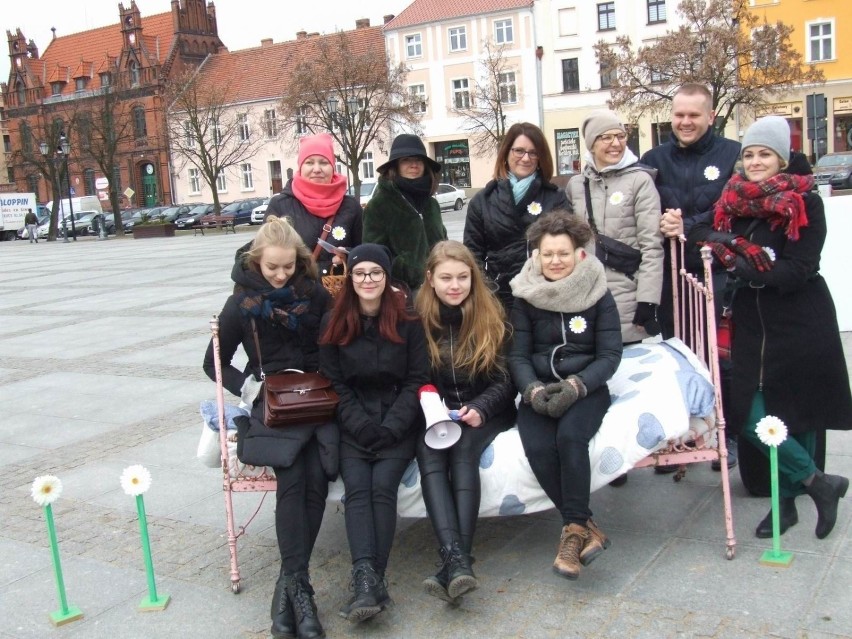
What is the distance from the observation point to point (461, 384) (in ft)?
13.8

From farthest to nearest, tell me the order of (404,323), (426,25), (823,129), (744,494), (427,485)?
(426,25) < (823,129) < (744,494) < (404,323) < (427,485)

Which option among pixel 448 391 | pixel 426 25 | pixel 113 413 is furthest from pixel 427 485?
pixel 426 25

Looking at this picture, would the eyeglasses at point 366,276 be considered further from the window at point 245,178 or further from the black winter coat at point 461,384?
the window at point 245,178

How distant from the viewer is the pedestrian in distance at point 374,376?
3803 mm

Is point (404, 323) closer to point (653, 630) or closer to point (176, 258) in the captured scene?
point (653, 630)

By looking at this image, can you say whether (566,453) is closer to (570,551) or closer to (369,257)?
(570,551)

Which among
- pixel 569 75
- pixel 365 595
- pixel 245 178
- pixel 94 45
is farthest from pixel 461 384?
pixel 94 45

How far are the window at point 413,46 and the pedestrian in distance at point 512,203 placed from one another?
166 ft

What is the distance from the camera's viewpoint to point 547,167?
477cm

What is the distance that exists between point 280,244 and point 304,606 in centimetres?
159

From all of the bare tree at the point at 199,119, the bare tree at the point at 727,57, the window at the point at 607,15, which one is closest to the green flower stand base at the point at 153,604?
the bare tree at the point at 727,57

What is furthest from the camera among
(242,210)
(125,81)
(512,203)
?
(125,81)

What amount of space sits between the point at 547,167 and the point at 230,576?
8.42ft

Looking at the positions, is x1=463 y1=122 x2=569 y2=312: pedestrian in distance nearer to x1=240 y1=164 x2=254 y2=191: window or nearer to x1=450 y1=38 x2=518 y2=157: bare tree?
x1=450 y1=38 x2=518 y2=157: bare tree
